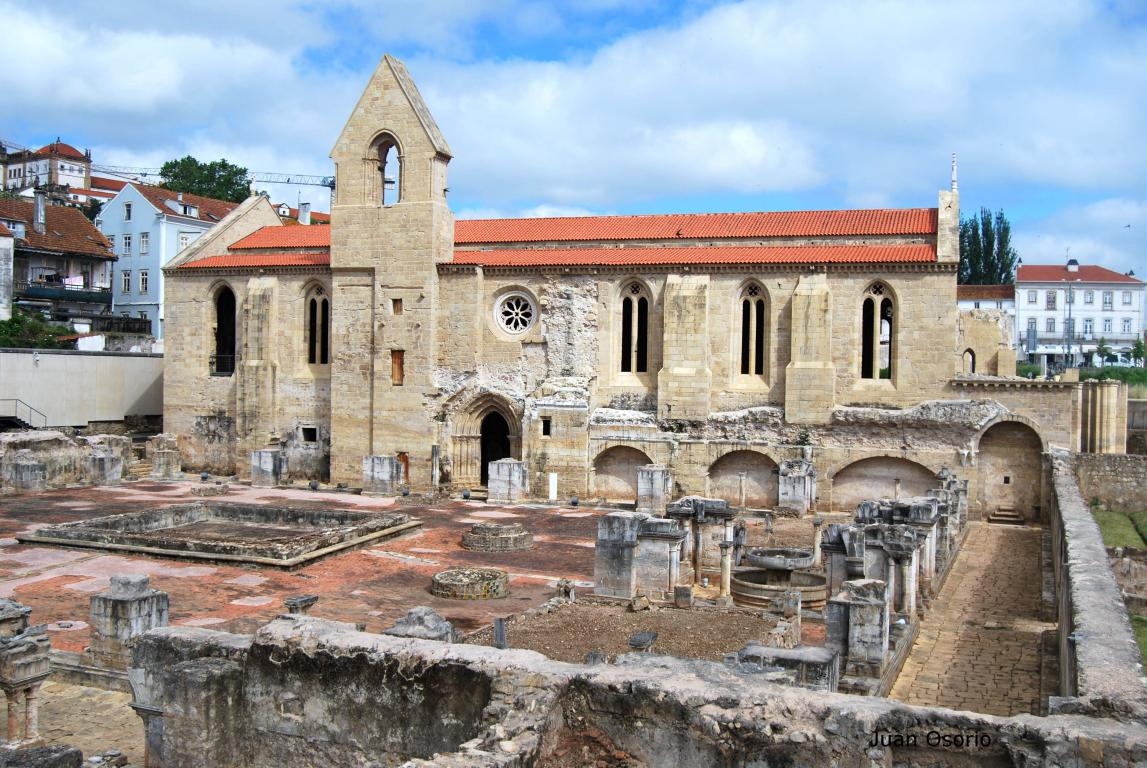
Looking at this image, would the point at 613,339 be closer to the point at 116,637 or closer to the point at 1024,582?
the point at 1024,582

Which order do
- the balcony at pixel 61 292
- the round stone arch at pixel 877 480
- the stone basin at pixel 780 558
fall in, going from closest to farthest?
the stone basin at pixel 780 558 < the round stone arch at pixel 877 480 < the balcony at pixel 61 292

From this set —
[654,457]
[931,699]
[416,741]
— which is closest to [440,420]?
[654,457]

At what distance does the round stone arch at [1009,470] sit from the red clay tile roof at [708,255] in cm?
609

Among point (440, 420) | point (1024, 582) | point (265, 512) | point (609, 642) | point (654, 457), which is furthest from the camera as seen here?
Result: point (440, 420)

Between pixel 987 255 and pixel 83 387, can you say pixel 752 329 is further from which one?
pixel 987 255

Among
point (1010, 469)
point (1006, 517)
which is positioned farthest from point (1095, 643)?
point (1010, 469)

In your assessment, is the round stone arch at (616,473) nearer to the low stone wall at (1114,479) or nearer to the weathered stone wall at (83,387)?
the low stone wall at (1114,479)

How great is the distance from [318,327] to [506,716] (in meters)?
32.7

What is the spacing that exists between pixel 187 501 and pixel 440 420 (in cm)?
914

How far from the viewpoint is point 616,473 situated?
34.0 metres

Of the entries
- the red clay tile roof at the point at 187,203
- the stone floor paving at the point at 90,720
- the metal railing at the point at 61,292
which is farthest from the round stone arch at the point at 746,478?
the metal railing at the point at 61,292

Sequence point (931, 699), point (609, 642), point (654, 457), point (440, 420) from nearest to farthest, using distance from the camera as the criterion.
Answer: point (931, 699) < point (609, 642) < point (654, 457) < point (440, 420)

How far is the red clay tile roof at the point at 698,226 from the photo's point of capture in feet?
112

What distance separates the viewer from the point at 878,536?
17922mm
